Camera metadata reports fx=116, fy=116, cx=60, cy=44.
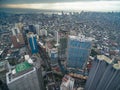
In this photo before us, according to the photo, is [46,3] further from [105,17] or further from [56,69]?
[56,69]

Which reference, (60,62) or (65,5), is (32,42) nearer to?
(60,62)

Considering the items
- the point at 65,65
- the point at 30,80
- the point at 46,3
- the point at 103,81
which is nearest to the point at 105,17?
the point at 46,3

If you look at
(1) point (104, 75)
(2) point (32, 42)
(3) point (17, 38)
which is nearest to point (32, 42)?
(2) point (32, 42)

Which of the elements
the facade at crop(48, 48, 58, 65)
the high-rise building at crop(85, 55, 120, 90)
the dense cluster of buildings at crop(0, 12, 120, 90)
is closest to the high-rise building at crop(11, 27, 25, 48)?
the dense cluster of buildings at crop(0, 12, 120, 90)

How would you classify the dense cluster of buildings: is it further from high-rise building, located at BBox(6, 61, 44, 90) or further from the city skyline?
the city skyline

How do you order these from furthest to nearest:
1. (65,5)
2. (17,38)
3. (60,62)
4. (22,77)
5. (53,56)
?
1. (65,5)
2. (17,38)
3. (60,62)
4. (53,56)
5. (22,77)

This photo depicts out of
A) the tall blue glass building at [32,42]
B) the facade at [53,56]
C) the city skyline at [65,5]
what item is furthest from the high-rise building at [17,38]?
the city skyline at [65,5]
